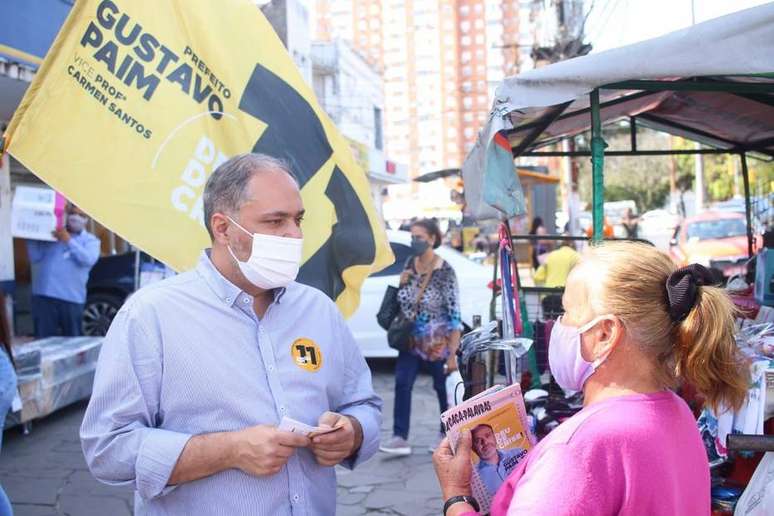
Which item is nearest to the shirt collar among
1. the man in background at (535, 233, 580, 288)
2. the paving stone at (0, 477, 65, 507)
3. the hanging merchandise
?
the hanging merchandise

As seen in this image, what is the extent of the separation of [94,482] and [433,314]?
291cm

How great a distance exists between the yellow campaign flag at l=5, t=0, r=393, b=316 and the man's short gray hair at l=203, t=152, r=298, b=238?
87 cm

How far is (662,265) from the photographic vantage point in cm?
174

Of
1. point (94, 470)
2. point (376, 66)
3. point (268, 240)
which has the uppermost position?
point (376, 66)

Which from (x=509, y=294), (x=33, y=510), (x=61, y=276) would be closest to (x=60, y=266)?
(x=61, y=276)

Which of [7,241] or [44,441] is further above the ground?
[7,241]

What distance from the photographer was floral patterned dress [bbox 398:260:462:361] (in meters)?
6.13

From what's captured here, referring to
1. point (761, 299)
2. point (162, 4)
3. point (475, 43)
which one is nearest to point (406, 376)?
point (761, 299)

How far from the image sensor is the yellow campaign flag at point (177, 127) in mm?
3021

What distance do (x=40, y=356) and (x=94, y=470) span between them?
17.1 feet

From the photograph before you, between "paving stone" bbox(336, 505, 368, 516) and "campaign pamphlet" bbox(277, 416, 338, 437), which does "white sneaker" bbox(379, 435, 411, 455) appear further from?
"campaign pamphlet" bbox(277, 416, 338, 437)

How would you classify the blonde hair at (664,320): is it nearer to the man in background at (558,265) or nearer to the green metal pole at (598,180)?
the green metal pole at (598,180)

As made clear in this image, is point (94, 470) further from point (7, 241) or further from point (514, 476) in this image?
point (7, 241)

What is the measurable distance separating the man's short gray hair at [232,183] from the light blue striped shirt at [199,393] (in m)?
0.19
